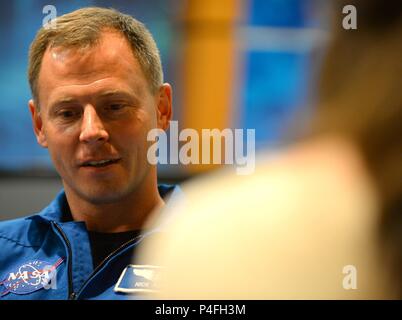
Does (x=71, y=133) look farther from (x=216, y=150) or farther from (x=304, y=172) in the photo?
(x=304, y=172)

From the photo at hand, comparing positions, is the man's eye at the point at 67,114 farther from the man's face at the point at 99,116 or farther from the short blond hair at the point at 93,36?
the short blond hair at the point at 93,36

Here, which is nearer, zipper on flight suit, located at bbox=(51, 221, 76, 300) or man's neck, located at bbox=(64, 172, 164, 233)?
zipper on flight suit, located at bbox=(51, 221, 76, 300)

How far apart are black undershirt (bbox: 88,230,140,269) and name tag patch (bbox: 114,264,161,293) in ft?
0.24

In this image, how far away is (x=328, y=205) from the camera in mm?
690

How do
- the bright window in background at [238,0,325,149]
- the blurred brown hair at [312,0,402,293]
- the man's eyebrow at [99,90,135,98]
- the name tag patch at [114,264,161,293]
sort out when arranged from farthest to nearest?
the bright window in background at [238,0,325,149] < the man's eyebrow at [99,90,135,98] < the name tag patch at [114,264,161,293] < the blurred brown hair at [312,0,402,293]

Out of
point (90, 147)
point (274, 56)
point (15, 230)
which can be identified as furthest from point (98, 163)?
point (274, 56)

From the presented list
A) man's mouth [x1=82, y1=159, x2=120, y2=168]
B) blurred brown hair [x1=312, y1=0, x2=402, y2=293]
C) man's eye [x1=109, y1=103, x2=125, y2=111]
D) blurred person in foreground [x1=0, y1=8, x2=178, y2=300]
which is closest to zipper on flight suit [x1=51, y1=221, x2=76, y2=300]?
blurred person in foreground [x1=0, y1=8, x2=178, y2=300]

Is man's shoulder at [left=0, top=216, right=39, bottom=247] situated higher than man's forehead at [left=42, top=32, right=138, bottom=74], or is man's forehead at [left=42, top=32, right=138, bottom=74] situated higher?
man's forehead at [left=42, top=32, right=138, bottom=74]

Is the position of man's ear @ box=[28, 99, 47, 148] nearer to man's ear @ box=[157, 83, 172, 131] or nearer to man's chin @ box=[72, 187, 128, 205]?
man's chin @ box=[72, 187, 128, 205]

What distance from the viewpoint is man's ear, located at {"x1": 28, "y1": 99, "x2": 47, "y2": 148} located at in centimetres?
138

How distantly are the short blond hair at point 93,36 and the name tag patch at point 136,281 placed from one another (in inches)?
17.4
